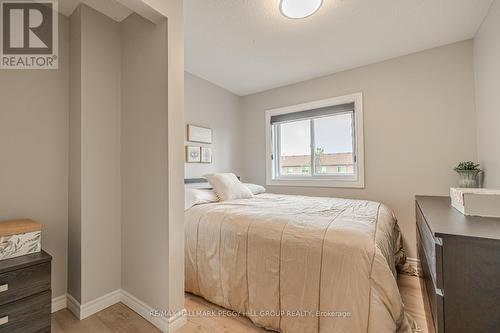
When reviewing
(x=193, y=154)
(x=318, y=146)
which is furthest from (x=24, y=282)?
(x=318, y=146)

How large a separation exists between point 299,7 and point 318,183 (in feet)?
7.21

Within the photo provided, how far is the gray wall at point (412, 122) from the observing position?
2410mm

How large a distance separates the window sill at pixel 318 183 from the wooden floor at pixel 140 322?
1421mm

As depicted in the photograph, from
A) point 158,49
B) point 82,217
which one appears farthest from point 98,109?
point 82,217

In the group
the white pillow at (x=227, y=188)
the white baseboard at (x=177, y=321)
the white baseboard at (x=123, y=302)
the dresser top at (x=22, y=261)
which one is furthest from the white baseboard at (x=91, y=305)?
the white pillow at (x=227, y=188)

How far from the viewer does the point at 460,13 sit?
1.97 metres

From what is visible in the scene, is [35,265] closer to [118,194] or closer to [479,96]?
[118,194]

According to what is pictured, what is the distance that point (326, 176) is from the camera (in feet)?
10.7

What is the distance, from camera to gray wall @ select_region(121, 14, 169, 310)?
62.2 inches

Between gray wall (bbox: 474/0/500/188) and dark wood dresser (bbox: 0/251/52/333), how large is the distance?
3316 mm

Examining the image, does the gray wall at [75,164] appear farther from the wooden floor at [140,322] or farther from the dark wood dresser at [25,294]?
the dark wood dresser at [25,294]

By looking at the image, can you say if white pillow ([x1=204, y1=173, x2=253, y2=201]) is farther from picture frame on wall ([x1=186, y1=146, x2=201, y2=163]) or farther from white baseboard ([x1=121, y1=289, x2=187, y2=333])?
white baseboard ([x1=121, y1=289, x2=187, y2=333])

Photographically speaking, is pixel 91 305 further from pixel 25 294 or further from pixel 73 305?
pixel 25 294

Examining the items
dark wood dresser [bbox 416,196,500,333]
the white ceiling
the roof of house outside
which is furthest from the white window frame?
dark wood dresser [bbox 416,196,500,333]
